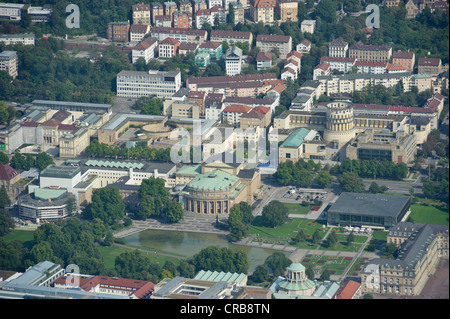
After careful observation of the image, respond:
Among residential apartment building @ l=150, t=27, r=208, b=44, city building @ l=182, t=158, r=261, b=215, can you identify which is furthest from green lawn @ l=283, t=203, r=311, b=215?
residential apartment building @ l=150, t=27, r=208, b=44

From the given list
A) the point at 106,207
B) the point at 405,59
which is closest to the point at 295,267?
the point at 106,207

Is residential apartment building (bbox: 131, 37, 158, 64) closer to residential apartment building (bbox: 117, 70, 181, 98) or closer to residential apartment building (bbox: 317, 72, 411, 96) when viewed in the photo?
residential apartment building (bbox: 117, 70, 181, 98)

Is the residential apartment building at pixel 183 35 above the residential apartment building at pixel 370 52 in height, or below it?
above

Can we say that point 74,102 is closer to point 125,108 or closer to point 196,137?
point 125,108

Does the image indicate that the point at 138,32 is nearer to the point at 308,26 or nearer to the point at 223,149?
the point at 308,26

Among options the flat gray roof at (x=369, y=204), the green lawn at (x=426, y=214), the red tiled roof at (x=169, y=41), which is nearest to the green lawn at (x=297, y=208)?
the flat gray roof at (x=369, y=204)

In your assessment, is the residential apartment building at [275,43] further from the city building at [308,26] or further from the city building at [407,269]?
the city building at [407,269]

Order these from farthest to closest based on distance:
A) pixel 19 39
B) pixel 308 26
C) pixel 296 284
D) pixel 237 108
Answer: pixel 308 26 < pixel 19 39 < pixel 237 108 < pixel 296 284
